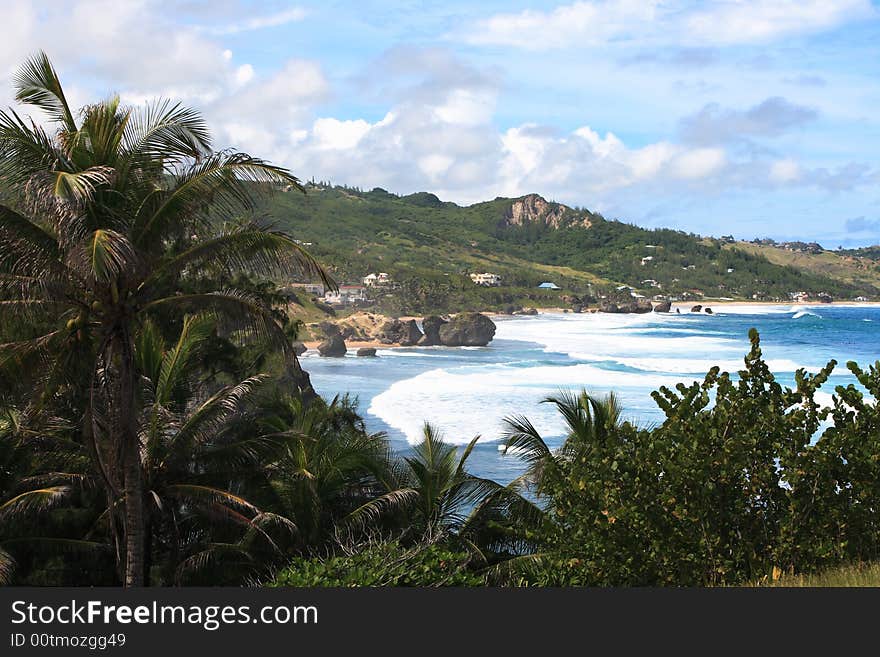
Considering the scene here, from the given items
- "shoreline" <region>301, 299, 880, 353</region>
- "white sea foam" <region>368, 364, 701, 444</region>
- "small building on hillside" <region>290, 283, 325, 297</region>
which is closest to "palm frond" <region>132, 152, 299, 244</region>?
"white sea foam" <region>368, 364, 701, 444</region>

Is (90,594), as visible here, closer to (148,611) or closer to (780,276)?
(148,611)

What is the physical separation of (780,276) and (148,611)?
606 ft

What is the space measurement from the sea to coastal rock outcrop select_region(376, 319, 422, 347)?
276 cm

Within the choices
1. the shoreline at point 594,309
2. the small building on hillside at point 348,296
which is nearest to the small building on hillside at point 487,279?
the shoreline at point 594,309

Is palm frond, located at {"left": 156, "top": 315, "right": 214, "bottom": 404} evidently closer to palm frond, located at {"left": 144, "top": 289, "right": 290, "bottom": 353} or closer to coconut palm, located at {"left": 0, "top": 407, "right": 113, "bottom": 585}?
coconut palm, located at {"left": 0, "top": 407, "right": 113, "bottom": 585}

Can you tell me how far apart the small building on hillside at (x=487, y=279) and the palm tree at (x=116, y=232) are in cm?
12613

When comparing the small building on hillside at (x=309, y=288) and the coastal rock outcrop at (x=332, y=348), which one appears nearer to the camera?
the coastal rock outcrop at (x=332, y=348)

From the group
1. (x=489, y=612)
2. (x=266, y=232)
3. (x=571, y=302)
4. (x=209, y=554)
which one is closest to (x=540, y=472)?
(x=209, y=554)

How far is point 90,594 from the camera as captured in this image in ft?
18.8

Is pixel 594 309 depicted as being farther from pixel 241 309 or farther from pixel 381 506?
pixel 241 309

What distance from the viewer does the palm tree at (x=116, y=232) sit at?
968 centimetres

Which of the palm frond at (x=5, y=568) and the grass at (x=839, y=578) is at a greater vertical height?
the grass at (x=839, y=578)

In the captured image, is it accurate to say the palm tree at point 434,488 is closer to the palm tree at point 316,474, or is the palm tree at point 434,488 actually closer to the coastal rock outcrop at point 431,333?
the palm tree at point 316,474

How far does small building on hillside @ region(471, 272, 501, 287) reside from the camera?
139 meters
